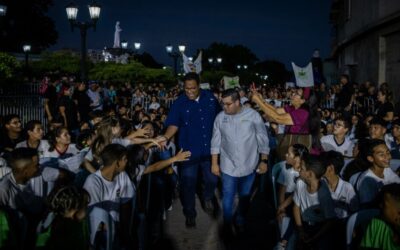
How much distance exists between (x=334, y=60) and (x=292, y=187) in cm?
3668

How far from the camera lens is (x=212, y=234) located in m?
7.41

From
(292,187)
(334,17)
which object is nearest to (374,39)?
(292,187)

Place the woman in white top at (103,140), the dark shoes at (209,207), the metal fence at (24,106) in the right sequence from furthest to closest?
the metal fence at (24,106)
the dark shoes at (209,207)
the woman in white top at (103,140)

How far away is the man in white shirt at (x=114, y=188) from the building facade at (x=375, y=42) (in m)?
13.5

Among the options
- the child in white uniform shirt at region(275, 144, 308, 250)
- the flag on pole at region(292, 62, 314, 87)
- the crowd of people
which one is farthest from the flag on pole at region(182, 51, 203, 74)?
the child in white uniform shirt at region(275, 144, 308, 250)

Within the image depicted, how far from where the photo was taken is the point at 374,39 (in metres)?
20.5

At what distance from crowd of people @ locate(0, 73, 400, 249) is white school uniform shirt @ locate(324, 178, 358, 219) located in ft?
0.03

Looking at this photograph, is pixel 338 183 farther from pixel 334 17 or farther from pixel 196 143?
pixel 334 17

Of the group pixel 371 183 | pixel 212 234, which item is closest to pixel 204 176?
pixel 212 234

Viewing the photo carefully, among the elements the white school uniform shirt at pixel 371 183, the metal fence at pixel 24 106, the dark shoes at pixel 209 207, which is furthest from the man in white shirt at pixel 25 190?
the metal fence at pixel 24 106

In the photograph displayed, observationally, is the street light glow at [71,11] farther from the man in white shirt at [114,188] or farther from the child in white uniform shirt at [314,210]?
the child in white uniform shirt at [314,210]

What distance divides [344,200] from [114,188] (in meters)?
2.35

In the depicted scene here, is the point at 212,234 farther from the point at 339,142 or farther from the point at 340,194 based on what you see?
the point at 339,142

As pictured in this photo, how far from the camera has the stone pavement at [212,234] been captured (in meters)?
6.90
